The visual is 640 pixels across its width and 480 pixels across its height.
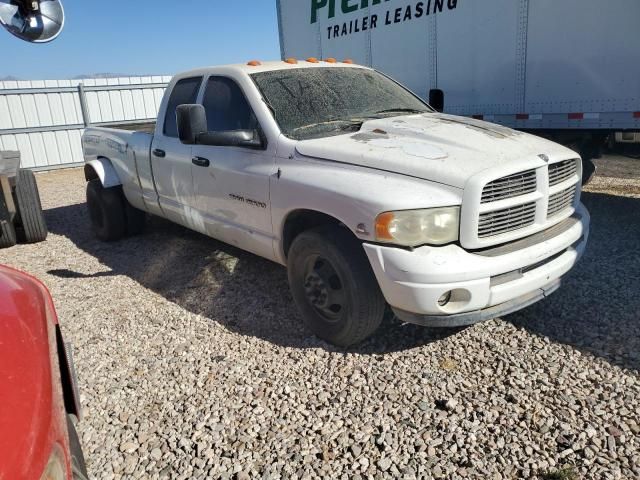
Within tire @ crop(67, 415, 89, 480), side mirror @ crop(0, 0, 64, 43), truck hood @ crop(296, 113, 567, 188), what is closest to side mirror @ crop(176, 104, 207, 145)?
truck hood @ crop(296, 113, 567, 188)

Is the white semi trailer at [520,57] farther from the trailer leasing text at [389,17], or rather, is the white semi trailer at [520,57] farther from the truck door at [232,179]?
the truck door at [232,179]

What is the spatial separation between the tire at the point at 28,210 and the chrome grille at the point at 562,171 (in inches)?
234

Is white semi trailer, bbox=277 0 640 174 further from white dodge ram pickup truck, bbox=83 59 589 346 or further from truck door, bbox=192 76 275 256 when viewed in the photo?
truck door, bbox=192 76 275 256

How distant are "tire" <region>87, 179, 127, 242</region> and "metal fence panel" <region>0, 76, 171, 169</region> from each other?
30.7ft

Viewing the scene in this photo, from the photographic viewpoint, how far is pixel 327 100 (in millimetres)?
4059

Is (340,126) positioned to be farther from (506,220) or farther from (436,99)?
(436,99)

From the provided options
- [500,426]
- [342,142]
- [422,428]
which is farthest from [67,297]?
[500,426]

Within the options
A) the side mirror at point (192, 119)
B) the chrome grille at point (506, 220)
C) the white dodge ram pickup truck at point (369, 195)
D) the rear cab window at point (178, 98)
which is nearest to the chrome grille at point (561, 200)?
the white dodge ram pickup truck at point (369, 195)

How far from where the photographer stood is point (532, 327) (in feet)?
11.7

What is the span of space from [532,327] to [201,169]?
115 inches

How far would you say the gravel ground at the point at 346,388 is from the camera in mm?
2457

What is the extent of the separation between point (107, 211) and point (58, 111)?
34.9 feet

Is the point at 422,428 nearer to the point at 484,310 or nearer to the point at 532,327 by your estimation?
the point at 484,310

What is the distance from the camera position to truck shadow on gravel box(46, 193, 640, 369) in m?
3.50
